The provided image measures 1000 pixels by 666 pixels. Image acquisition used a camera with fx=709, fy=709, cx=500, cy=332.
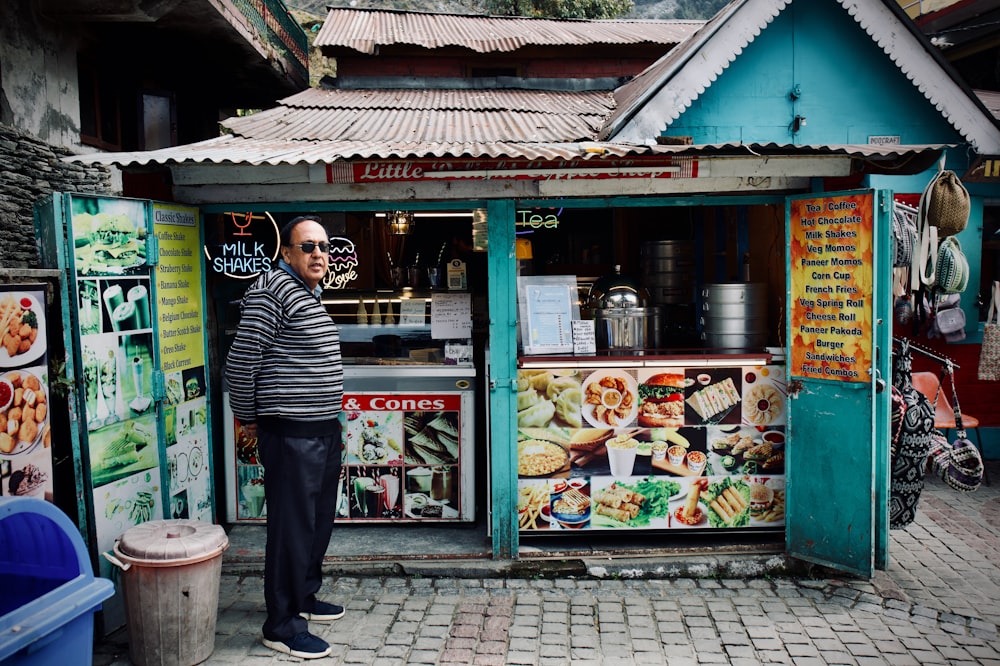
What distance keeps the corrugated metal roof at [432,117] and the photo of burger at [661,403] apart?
245 cm

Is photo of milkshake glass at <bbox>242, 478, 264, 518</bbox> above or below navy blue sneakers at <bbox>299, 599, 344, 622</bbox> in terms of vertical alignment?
above

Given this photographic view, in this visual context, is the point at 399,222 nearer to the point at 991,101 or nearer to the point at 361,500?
the point at 361,500

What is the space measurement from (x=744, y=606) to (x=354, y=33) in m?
9.22

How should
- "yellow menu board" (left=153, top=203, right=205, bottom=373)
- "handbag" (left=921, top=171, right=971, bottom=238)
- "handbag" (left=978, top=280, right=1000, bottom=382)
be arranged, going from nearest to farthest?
"yellow menu board" (left=153, top=203, right=205, bottom=373) → "handbag" (left=921, top=171, right=971, bottom=238) → "handbag" (left=978, top=280, right=1000, bottom=382)

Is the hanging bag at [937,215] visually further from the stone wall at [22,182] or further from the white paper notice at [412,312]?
the stone wall at [22,182]

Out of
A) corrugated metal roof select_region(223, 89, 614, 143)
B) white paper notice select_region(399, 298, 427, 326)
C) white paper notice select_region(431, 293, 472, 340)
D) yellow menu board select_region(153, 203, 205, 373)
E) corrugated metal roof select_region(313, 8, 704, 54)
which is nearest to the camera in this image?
yellow menu board select_region(153, 203, 205, 373)

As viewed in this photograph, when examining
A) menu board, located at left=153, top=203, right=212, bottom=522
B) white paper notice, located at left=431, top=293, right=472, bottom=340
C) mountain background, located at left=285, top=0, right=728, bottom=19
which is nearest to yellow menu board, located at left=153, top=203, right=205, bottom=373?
menu board, located at left=153, top=203, right=212, bottom=522

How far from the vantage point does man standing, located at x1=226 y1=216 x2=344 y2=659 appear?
3.92m

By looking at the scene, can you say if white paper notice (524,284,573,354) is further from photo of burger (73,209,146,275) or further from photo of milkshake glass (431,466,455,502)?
photo of burger (73,209,146,275)

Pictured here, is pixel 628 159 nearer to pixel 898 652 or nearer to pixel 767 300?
pixel 767 300

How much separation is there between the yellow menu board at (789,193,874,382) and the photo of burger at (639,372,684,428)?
0.86 m

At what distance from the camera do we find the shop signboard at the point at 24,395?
3.63 meters

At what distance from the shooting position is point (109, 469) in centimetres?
425

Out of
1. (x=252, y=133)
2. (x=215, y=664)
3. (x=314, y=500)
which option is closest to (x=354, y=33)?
(x=252, y=133)
